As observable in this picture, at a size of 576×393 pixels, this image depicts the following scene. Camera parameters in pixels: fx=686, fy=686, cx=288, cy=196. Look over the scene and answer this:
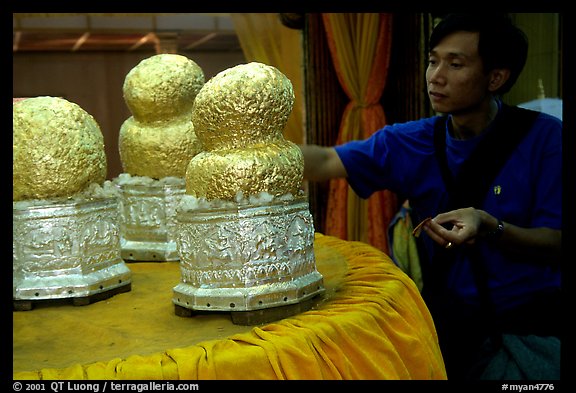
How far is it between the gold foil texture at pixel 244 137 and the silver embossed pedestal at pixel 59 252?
36 cm

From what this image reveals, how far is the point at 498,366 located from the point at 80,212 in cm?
116

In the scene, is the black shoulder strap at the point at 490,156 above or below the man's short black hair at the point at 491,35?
below

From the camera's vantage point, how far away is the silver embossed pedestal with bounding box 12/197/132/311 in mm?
1810

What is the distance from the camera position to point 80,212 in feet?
6.09

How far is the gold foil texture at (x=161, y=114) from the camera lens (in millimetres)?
2231

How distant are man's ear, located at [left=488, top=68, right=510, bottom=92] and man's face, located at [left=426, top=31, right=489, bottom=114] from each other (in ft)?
0.05

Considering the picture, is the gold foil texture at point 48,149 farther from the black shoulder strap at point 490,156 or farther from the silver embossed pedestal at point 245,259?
the black shoulder strap at point 490,156

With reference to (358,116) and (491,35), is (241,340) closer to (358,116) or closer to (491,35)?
(491,35)

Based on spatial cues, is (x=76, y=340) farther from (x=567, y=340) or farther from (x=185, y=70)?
(x=567, y=340)

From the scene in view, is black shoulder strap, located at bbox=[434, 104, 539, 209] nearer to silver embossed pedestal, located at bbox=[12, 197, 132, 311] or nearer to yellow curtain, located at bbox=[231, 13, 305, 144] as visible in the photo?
silver embossed pedestal, located at bbox=[12, 197, 132, 311]

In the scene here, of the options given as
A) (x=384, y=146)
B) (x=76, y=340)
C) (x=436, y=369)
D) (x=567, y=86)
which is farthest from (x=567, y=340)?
(x=76, y=340)

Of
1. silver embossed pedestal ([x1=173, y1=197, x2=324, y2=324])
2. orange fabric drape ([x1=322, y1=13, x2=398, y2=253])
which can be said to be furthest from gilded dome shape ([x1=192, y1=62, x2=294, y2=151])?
orange fabric drape ([x1=322, y1=13, x2=398, y2=253])

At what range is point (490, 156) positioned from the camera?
174 cm

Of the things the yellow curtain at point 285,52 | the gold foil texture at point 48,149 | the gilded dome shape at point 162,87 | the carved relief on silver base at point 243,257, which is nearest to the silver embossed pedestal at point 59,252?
the gold foil texture at point 48,149
